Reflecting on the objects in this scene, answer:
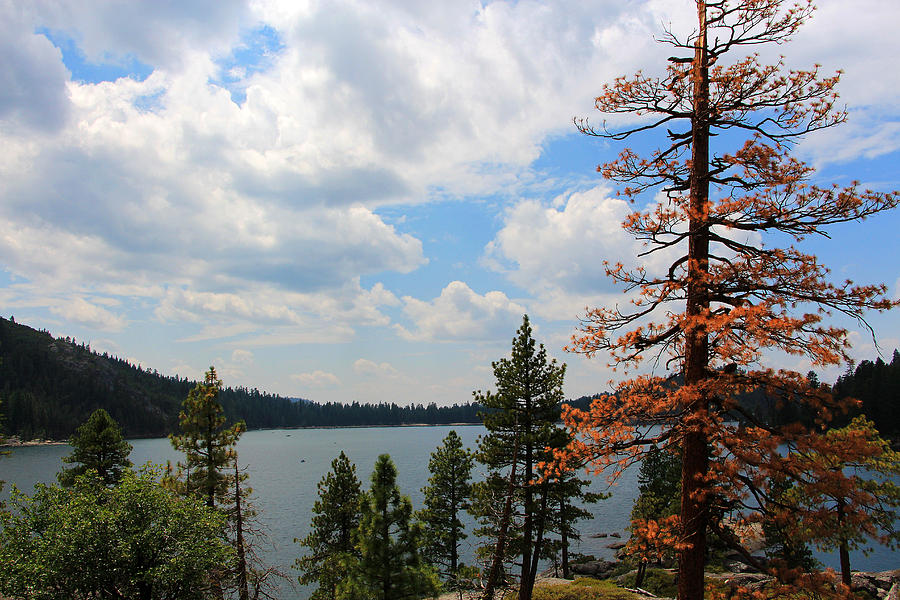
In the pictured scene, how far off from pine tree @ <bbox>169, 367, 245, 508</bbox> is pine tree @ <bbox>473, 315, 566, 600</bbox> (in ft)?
40.9

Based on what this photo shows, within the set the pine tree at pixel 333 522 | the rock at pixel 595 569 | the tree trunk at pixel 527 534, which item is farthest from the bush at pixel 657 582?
the pine tree at pixel 333 522

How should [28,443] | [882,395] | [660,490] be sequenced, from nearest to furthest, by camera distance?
[660,490]
[882,395]
[28,443]

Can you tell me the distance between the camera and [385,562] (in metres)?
20.0

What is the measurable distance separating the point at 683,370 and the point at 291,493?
81448mm

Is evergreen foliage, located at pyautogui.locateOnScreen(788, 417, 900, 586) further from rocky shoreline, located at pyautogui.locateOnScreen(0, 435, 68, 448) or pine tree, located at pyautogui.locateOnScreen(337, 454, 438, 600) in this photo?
rocky shoreline, located at pyautogui.locateOnScreen(0, 435, 68, 448)

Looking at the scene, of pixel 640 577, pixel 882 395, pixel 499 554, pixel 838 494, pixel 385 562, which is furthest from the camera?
pixel 882 395

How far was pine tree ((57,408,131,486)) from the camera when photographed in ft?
103

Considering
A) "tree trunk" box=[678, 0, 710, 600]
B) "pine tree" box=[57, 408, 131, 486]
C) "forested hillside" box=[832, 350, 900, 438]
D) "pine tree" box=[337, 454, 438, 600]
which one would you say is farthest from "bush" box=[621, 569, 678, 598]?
"forested hillside" box=[832, 350, 900, 438]

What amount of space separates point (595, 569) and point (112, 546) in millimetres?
38493

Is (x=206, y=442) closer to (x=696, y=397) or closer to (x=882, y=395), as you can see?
(x=696, y=397)

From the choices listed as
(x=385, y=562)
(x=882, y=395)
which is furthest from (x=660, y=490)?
(x=882, y=395)

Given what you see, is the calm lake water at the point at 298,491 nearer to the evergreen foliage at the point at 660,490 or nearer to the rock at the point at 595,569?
the rock at the point at 595,569

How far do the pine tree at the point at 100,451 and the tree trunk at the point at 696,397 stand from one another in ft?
107

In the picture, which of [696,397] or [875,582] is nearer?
[696,397]
